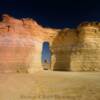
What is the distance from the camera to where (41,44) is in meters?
23.2

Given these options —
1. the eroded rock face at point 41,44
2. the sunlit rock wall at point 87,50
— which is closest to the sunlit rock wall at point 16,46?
the eroded rock face at point 41,44

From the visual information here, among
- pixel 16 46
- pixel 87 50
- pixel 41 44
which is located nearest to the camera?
pixel 16 46

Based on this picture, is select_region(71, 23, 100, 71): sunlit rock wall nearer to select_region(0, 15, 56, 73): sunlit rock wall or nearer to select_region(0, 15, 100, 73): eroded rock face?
select_region(0, 15, 100, 73): eroded rock face

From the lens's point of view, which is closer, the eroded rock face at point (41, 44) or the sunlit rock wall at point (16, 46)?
the sunlit rock wall at point (16, 46)

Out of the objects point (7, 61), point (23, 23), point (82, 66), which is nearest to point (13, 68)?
point (7, 61)

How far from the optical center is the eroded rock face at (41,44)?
62.3 feet

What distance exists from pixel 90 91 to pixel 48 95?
1.66 m

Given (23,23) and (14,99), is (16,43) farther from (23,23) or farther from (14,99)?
(14,99)

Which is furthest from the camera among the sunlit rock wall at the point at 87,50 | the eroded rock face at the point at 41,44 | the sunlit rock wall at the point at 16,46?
the sunlit rock wall at the point at 87,50

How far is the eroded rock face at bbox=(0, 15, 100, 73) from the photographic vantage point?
19000mm

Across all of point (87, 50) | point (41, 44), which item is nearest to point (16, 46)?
point (41, 44)

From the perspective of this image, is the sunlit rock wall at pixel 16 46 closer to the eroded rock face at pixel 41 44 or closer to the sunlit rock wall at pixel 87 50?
the eroded rock face at pixel 41 44

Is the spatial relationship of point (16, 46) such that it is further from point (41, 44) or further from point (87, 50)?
point (87, 50)

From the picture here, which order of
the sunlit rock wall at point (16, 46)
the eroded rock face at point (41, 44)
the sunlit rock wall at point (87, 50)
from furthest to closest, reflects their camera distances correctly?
1. the sunlit rock wall at point (87, 50)
2. the eroded rock face at point (41, 44)
3. the sunlit rock wall at point (16, 46)
